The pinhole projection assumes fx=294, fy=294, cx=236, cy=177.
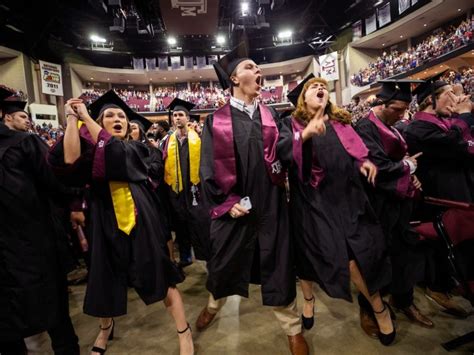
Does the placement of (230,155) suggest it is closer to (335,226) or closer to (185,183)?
(335,226)

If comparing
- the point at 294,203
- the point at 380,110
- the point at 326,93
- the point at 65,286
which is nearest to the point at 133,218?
the point at 65,286

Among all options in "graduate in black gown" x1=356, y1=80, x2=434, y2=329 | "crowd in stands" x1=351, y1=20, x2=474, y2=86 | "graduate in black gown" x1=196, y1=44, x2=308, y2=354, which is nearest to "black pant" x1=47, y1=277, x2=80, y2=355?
"graduate in black gown" x1=196, y1=44, x2=308, y2=354

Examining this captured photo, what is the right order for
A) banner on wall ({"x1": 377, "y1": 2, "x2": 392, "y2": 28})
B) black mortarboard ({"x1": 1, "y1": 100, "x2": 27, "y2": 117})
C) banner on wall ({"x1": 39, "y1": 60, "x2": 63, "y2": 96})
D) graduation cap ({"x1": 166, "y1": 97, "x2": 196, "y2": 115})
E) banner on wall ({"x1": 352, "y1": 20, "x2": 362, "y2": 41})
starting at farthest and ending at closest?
banner on wall ({"x1": 352, "y1": 20, "x2": 362, "y2": 41}) → banner on wall ({"x1": 39, "y1": 60, "x2": 63, "y2": 96}) → banner on wall ({"x1": 377, "y1": 2, "x2": 392, "y2": 28}) → graduation cap ({"x1": 166, "y1": 97, "x2": 196, "y2": 115}) → black mortarboard ({"x1": 1, "y1": 100, "x2": 27, "y2": 117})

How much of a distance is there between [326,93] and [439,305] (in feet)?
7.35

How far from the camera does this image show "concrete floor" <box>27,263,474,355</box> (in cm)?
222

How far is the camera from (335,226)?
2125 mm

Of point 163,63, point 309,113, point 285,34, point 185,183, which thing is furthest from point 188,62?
point 309,113

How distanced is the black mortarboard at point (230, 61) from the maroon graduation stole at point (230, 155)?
47cm

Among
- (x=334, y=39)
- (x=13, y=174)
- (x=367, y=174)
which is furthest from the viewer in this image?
(x=334, y=39)

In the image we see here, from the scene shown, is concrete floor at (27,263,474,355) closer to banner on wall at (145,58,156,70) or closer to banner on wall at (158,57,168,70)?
banner on wall at (158,57,168,70)

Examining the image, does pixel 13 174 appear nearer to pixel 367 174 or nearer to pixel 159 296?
pixel 159 296

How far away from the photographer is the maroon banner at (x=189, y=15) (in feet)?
30.5

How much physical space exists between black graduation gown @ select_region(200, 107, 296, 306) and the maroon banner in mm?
8692

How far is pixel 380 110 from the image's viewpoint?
98.7 inches
